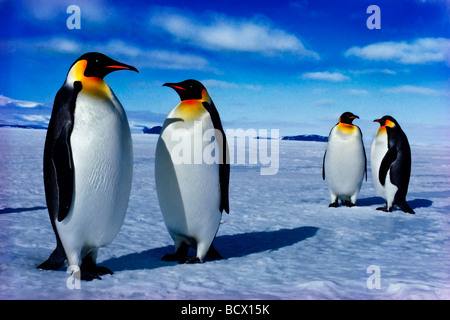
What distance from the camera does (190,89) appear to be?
3.17 metres

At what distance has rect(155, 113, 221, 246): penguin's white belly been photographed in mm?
3072

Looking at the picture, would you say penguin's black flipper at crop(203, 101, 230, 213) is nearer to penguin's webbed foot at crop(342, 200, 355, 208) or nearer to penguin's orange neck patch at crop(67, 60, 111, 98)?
penguin's orange neck patch at crop(67, 60, 111, 98)

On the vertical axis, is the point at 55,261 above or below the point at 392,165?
below

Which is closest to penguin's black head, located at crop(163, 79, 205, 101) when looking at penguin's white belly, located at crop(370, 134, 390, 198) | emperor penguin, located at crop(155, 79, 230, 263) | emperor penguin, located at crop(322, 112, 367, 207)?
emperor penguin, located at crop(155, 79, 230, 263)

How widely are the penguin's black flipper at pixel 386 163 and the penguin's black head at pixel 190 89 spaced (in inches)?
147

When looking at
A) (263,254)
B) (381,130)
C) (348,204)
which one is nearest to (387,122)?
(381,130)

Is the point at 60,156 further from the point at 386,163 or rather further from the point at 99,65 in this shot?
the point at 386,163

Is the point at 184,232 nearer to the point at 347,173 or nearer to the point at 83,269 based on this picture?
the point at 83,269

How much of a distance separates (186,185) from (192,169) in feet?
0.40

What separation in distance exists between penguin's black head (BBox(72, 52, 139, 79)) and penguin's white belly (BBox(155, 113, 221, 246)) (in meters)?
0.57

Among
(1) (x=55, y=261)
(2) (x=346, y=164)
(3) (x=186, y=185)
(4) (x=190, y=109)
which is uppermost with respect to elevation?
(4) (x=190, y=109)

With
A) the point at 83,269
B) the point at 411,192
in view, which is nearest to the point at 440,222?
the point at 411,192
